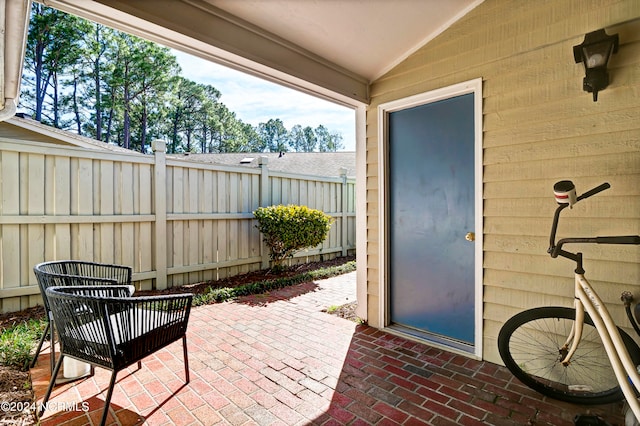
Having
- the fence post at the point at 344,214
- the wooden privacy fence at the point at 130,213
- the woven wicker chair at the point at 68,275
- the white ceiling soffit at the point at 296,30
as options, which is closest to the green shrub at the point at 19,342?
the woven wicker chair at the point at 68,275

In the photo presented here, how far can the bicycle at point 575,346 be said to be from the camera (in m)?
1.79

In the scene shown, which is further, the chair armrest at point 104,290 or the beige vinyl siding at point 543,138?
the chair armrest at point 104,290

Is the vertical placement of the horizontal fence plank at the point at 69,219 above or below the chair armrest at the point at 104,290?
above

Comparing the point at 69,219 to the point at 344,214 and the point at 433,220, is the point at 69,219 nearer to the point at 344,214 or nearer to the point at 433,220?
the point at 433,220

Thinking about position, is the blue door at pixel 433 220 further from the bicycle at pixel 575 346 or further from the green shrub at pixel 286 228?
the green shrub at pixel 286 228

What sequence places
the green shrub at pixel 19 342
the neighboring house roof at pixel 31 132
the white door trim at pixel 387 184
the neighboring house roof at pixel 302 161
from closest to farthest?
1. the green shrub at pixel 19 342
2. the white door trim at pixel 387 184
3. the neighboring house roof at pixel 31 132
4. the neighboring house roof at pixel 302 161

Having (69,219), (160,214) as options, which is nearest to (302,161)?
(160,214)

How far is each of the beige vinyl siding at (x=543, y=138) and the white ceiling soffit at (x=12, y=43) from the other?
287 centimetres

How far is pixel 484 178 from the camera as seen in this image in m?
2.64

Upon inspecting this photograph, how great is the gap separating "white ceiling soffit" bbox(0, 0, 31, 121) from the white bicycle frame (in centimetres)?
346

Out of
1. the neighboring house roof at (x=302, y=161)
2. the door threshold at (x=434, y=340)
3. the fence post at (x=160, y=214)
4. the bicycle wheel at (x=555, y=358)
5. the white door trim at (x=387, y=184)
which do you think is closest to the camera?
the bicycle wheel at (x=555, y=358)

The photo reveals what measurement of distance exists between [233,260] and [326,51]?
12.2ft

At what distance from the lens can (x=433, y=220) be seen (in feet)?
9.98

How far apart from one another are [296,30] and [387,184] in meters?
1.65
